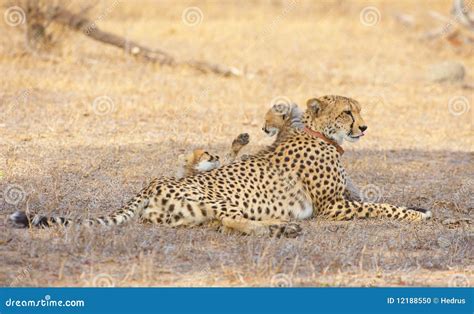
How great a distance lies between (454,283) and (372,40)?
1320cm

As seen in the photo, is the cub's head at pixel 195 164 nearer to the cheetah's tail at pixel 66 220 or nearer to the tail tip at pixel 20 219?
the cheetah's tail at pixel 66 220

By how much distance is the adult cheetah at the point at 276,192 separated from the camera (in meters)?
7.04

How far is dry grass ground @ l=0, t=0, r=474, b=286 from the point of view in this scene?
6301mm

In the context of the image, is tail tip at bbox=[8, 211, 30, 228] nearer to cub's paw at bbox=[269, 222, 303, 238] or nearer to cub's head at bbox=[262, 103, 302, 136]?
cub's paw at bbox=[269, 222, 303, 238]

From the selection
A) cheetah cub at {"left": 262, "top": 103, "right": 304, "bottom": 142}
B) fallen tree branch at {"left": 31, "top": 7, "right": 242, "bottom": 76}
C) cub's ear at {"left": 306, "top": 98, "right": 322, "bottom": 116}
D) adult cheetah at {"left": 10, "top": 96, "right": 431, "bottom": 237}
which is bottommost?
adult cheetah at {"left": 10, "top": 96, "right": 431, "bottom": 237}

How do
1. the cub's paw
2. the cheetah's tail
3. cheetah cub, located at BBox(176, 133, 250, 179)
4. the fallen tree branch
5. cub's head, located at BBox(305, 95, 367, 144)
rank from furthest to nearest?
the fallen tree branch → cub's head, located at BBox(305, 95, 367, 144) → cheetah cub, located at BBox(176, 133, 250, 179) → the cub's paw → the cheetah's tail

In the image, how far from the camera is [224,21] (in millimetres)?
20156

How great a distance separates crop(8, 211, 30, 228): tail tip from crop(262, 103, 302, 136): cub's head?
2.53 m

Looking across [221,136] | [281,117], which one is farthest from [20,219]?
[221,136]

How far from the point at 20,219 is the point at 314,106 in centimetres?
269

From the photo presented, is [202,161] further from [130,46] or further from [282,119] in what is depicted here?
[130,46]

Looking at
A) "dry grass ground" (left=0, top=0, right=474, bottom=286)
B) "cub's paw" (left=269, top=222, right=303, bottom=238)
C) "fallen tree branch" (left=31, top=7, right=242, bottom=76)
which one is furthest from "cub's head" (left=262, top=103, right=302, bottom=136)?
"fallen tree branch" (left=31, top=7, right=242, bottom=76)

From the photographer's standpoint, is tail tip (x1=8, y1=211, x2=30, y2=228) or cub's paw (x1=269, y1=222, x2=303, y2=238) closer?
tail tip (x1=8, y1=211, x2=30, y2=228)

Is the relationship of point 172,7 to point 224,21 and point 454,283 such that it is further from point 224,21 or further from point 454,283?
point 454,283
